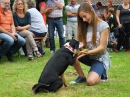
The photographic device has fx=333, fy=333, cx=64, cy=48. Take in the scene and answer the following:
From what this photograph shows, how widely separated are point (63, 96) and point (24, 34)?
149 inches

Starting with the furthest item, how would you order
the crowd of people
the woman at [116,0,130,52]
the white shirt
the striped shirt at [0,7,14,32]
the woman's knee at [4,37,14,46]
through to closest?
the woman at [116,0,130,52] < the white shirt < the striped shirt at [0,7,14,32] < the woman's knee at [4,37,14,46] < the crowd of people

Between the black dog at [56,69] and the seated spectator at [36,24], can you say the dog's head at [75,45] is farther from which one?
the seated spectator at [36,24]

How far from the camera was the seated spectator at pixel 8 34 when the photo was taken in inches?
296

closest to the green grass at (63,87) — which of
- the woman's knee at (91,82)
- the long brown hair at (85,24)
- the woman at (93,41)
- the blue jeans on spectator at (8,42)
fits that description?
the woman's knee at (91,82)

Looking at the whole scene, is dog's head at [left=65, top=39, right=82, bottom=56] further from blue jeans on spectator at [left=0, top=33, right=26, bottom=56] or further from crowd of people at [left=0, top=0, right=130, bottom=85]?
blue jeans on spectator at [left=0, top=33, right=26, bottom=56]

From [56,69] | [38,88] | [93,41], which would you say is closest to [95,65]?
[93,41]

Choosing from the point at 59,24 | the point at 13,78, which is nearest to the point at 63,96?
the point at 13,78

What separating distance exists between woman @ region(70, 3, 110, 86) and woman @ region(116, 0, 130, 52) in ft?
15.1

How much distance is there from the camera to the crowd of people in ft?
17.1

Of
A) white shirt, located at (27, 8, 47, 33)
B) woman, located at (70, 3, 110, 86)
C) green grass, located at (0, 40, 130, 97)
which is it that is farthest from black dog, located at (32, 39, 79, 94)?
white shirt, located at (27, 8, 47, 33)

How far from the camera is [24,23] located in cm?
821

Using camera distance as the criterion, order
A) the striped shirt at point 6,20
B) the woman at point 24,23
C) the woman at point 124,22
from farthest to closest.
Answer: the woman at point 124,22 < the woman at point 24,23 < the striped shirt at point 6,20

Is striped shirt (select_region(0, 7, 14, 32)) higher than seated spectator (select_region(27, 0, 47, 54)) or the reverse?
higher

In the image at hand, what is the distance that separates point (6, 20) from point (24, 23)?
550 mm
